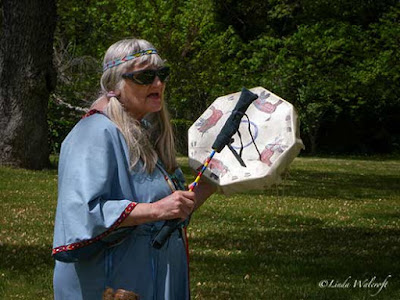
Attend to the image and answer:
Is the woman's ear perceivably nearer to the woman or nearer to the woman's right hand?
the woman

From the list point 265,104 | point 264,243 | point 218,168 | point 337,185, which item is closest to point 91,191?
point 218,168

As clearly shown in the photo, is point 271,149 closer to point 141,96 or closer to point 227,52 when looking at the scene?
point 141,96

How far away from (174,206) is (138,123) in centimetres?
42

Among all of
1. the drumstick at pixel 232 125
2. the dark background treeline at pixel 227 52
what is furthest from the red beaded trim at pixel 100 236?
the dark background treeline at pixel 227 52

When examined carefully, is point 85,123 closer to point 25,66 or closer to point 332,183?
point 25,66

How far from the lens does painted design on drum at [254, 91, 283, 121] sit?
13.3 feet

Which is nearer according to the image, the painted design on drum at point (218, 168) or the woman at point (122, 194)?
the woman at point (122, 194)

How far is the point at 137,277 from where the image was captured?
3.42 metres

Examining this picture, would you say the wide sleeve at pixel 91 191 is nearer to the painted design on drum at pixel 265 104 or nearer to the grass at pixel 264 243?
the painted design on drum at pixel 265 104

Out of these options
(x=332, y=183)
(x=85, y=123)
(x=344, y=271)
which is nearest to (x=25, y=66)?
(x=332, y=183)

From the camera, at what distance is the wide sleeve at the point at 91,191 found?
3.31 m

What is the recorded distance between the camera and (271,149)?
12.9ft

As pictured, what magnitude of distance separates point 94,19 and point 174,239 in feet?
106

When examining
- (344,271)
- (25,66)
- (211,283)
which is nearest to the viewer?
(211,283)
